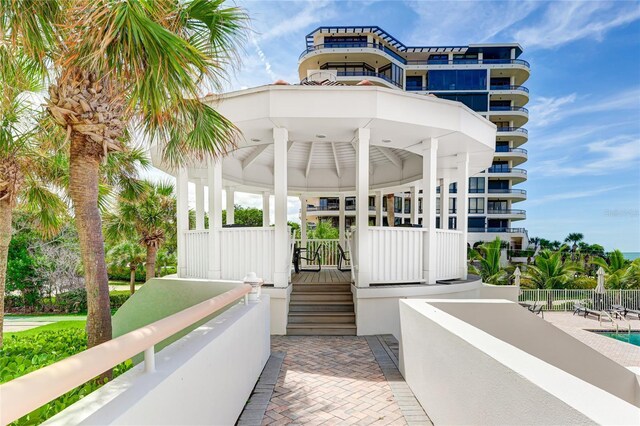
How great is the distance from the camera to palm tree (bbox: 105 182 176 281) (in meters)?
14.8

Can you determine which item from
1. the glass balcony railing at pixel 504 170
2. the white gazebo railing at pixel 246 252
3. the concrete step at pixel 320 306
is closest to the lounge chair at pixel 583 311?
the concrete step at pixel 320 306

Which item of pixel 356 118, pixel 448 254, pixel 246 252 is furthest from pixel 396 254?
pixel 246 252

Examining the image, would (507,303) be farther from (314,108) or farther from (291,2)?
(291,2)

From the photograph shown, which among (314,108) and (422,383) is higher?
(314,108)

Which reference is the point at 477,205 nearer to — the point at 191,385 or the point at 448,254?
the point at 448,254

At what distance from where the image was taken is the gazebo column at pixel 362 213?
21.3 feet

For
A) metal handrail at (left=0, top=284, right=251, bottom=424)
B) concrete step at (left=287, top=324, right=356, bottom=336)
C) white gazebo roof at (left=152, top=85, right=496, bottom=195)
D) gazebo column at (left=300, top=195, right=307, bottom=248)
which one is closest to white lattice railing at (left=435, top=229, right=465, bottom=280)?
white gazebo roof at (left=152, top=85, right=496, bottom=195)

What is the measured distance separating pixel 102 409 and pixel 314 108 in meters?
5.44

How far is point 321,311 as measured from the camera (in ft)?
22.4

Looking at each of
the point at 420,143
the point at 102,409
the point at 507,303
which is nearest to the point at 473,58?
the point at 420,143

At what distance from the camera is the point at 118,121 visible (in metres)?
4.31

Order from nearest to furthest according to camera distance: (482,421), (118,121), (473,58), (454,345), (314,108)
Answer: (482,421), (454,345), (118,121), (314,108), (473,58)

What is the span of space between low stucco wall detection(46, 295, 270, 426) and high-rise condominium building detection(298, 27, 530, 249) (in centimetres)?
3771

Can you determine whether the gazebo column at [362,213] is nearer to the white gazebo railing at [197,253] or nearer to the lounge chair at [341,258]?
the white gazebo railing at [197,253]
